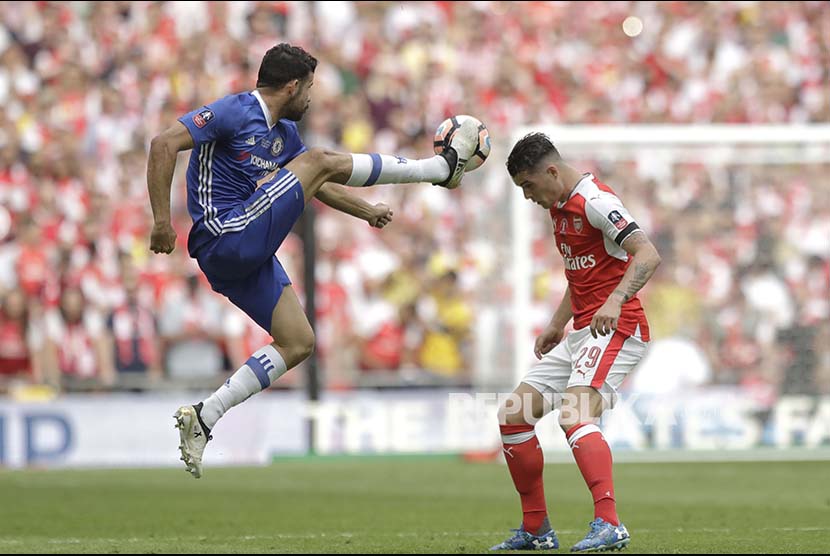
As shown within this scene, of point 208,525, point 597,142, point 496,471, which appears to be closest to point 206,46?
point 597,142

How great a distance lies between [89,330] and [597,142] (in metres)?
6.53

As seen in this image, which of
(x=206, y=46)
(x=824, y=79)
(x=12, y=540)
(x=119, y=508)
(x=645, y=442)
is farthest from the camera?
(x=824, y=79)

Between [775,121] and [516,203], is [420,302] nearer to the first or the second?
[516,203]

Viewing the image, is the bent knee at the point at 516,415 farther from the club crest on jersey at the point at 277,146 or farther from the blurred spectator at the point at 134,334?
the blurred spectator at the point at 134,334

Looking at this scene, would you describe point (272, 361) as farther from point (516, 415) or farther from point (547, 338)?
point (547, 338)

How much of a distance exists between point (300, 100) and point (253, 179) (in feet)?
1.82

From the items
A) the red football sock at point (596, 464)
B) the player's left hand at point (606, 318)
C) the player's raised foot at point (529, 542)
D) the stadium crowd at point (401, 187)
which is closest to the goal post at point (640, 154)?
the stadium crowd at point (401, 187)

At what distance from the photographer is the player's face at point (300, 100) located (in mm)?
8617

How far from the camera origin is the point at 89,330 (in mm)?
17547

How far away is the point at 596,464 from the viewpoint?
8391mm

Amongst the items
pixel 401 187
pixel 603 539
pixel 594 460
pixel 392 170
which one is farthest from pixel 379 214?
pixel 401 187

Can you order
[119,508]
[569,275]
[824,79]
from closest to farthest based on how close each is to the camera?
[569,275] → [119,508] → [824,79]

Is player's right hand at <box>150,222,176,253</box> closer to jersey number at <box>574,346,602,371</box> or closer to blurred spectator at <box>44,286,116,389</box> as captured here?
jersey number at <box>574,346,602,371</box>

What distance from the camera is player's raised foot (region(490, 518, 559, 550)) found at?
8695mm
